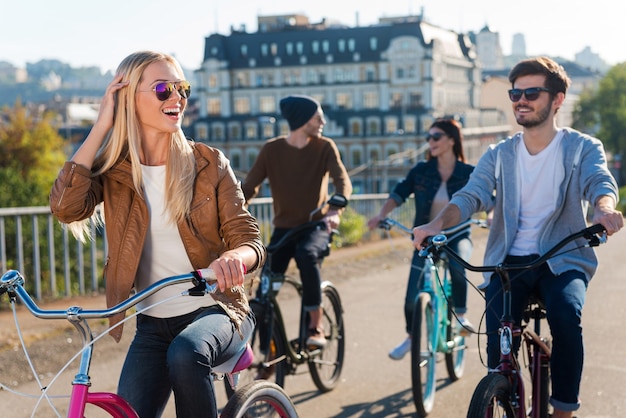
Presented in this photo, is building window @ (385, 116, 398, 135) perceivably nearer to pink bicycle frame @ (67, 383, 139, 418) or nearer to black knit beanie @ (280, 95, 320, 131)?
black knit beanie @ (280, 95, 320, 131)

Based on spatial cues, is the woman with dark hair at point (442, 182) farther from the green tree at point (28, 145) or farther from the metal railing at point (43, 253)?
the green tree at point (28, 145)

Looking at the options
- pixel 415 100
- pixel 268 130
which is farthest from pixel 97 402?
pixel 415 100

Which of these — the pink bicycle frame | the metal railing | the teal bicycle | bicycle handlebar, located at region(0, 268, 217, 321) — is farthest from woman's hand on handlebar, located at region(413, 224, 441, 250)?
the metal railing

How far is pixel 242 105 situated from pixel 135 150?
450 ft

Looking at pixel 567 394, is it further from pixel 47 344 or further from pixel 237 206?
pixel 47 344

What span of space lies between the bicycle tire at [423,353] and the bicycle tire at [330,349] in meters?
0.61

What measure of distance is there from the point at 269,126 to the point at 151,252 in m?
128

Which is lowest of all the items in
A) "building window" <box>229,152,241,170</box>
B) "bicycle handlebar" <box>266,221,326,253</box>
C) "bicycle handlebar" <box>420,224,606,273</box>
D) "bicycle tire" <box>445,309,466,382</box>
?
"building window" <box>229,152,241,170</box>

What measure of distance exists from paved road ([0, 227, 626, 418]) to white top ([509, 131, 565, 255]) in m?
0.61

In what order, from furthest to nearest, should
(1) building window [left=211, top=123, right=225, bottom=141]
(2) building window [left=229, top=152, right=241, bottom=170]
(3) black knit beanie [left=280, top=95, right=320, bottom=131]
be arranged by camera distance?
1. (1) building window [left=211, top=123, right=225, bottom=141]
2. (2) building window [left=229, top=152, right=241, bottom=170]
3. (3) black knit beanie [left=280, top=95, right=320, bottom=131]

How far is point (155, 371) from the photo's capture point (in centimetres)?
361

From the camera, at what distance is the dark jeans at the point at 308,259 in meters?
6.43

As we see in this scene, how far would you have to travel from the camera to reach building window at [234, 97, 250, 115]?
139m

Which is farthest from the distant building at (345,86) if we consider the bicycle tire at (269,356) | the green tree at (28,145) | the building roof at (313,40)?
the bicycle tire at (269,356)
